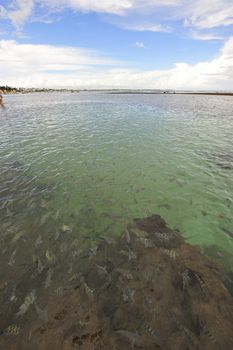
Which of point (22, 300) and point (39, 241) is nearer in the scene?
point (22, 300)

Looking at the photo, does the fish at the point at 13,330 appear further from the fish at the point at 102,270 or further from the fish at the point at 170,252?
the fish at the point at 170,252

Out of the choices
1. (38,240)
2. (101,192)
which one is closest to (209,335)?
(38,240)

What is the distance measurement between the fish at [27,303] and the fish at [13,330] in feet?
0.90

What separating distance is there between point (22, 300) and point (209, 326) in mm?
5196

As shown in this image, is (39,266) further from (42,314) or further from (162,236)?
(162,236)

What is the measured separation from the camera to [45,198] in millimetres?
10594

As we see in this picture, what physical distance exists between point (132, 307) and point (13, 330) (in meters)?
3.13

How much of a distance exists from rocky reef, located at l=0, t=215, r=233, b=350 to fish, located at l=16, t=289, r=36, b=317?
0.03 m

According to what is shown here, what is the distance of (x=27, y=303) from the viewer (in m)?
5.58

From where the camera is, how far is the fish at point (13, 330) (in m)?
4.90

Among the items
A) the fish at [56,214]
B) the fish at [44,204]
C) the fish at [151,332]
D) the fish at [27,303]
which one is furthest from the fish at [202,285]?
the fish at [44,204]

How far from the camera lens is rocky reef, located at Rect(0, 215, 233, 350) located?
475 centimetres

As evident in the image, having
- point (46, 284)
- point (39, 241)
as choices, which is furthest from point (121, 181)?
point (46, 284)

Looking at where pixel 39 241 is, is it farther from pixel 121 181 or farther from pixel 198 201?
pixel 198 201
